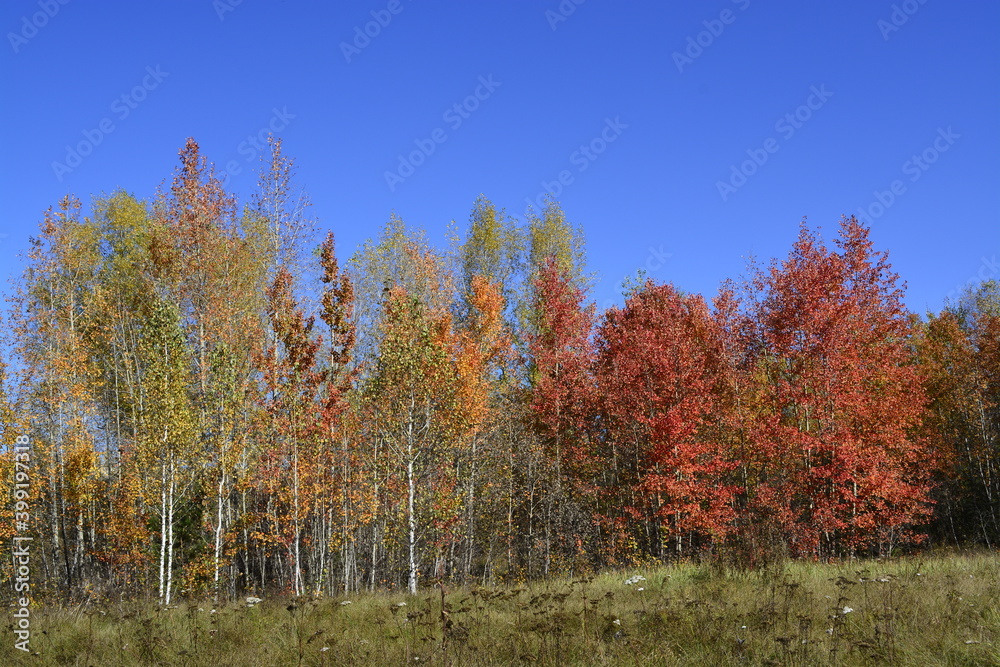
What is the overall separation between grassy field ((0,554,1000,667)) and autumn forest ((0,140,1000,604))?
5.76 m

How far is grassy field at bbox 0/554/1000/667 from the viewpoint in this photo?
5828mm

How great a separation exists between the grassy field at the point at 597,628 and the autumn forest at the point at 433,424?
5.76m

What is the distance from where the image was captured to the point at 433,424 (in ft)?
54.7

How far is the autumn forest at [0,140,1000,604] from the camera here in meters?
16.3

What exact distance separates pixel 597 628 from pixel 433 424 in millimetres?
10375

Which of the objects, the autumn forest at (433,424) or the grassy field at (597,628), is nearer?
the grassy field at (597,628)

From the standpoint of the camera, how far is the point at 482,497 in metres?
20.8

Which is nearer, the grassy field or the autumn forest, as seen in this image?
the grassy field

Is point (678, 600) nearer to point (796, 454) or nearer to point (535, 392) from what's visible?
point (796, 454)

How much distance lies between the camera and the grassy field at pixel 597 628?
19.1ft

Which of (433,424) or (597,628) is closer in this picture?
(597,628)

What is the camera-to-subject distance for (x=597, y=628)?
671 cm

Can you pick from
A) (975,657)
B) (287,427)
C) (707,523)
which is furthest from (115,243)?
(975,657)

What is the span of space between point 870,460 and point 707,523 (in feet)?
15.1
